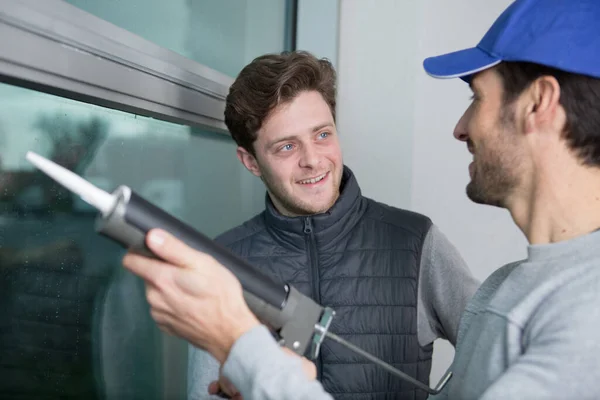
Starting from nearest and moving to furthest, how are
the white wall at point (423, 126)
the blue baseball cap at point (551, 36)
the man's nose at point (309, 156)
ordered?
the blue baseball cap at point (551, 36) < the man's nose at point (309, 156) < the white wall at point (423, 126)

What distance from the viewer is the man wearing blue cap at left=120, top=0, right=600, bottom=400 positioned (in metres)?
0.64

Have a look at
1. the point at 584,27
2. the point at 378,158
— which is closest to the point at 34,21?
the point at 584,27

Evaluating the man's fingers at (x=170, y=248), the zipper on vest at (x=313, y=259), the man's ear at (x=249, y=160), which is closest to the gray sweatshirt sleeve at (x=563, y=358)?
the man's fingers at (x=170, y=248)

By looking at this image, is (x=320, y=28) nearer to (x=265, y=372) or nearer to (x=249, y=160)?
(x=249, y=160)

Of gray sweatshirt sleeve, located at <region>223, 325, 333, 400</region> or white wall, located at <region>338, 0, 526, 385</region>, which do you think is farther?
white wall, located at <region>338, 0, 526, 385</region>

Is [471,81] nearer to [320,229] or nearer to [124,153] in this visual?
[320,229]

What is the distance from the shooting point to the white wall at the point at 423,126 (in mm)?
1743

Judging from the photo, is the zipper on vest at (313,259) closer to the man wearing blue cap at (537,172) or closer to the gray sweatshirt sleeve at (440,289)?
the gray sweatshirt sleeve at (440,289)

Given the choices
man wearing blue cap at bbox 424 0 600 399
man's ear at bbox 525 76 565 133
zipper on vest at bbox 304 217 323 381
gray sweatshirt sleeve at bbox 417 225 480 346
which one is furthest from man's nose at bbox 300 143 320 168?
man's ear at bbox 525 76 565 133

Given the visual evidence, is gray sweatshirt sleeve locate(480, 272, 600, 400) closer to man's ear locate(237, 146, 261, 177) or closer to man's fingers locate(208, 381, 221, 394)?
man's fingers locate(208, 381, 221, 394)

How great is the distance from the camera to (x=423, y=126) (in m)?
1.75

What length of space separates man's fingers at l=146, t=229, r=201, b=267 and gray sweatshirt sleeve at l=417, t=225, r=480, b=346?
764mm

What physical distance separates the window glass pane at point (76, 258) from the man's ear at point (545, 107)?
791 mm

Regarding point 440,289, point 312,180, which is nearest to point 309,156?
point 312,180
